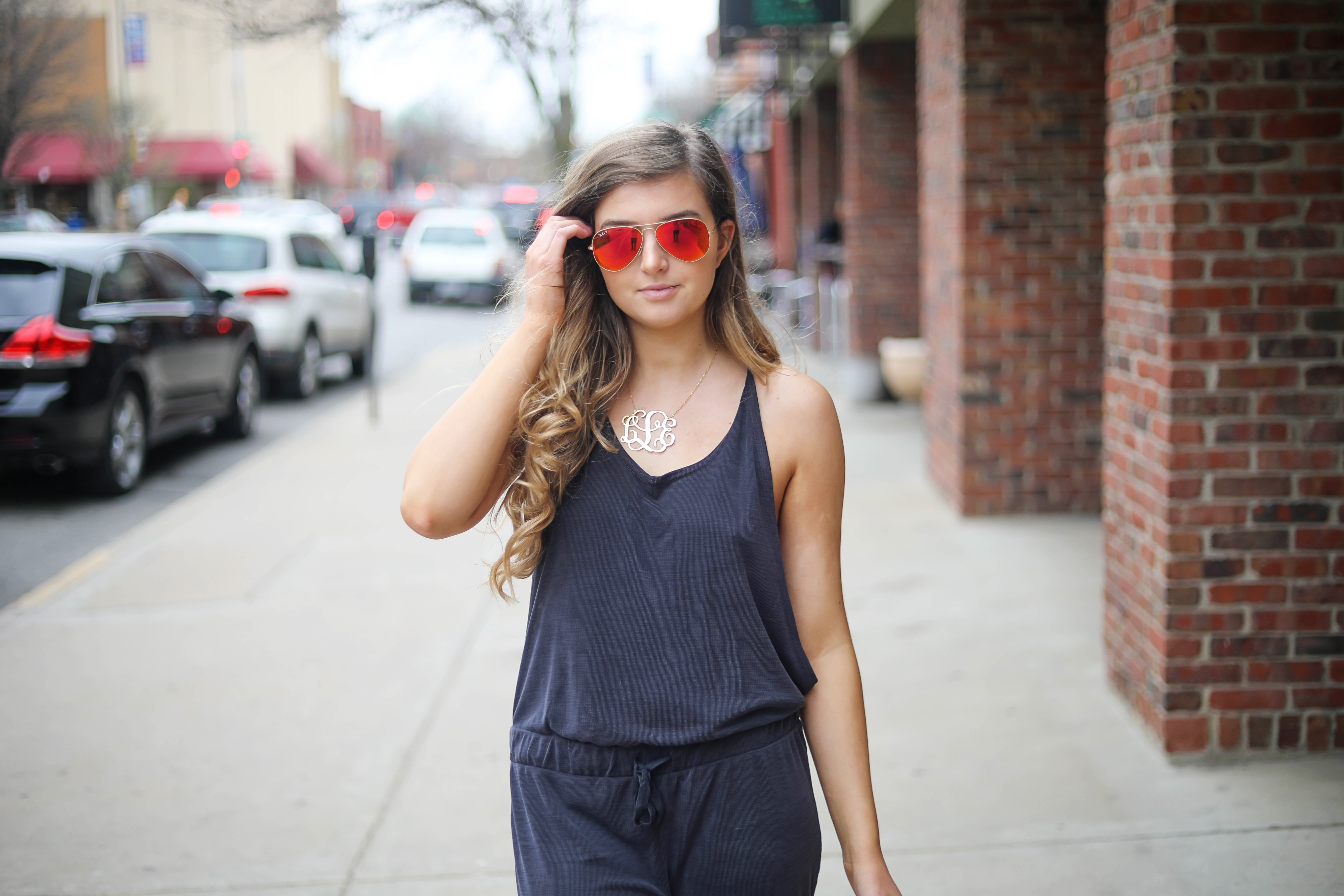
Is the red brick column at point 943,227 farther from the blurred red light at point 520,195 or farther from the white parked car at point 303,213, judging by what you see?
the blurred red light at point 520,195

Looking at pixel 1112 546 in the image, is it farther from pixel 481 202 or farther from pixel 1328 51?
pixel 481 202

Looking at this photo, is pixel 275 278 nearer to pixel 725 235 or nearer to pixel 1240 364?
pixel 1240 364

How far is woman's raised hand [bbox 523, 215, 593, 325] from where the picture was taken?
200 centimetres

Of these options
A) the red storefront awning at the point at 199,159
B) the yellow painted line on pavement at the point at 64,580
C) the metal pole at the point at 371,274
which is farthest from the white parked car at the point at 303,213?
the yellow painted line on pavement at the point at 64,580

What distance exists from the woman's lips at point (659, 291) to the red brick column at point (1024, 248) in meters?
5.18

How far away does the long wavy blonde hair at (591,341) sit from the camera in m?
1.94

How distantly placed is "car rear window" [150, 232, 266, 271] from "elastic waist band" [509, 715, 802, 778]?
36.8 ft

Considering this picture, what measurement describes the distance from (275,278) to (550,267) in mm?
10913

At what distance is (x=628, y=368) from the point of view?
2066 millimetres

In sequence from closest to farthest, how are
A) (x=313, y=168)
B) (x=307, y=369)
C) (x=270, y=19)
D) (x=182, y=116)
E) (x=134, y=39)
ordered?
(x=307, y=369)
(x=270, y=19)
(x=134, y=39)
(x=182, y=116)
(x=313, y=168)

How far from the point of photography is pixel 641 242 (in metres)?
1.97

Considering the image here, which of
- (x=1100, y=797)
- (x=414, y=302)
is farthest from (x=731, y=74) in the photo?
(x=1100, y=797)

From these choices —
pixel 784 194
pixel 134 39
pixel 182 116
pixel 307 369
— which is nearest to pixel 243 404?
pixel 307 369

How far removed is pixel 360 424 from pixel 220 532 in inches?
145
